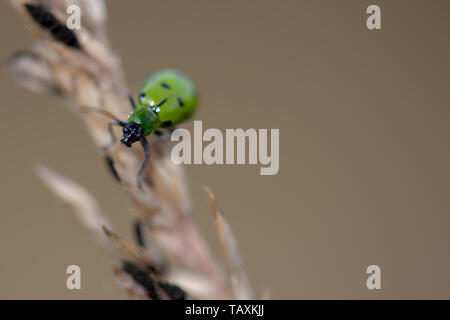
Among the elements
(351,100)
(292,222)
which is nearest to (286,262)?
(292,222)

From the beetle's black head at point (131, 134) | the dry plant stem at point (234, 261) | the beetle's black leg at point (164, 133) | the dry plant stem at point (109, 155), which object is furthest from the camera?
the beetle's black leg at point (164, 133)

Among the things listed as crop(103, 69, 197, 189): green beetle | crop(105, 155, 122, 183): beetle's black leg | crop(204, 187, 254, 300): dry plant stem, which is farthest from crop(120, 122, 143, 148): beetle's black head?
crop(204, 187, 254, 300): dry plant stem

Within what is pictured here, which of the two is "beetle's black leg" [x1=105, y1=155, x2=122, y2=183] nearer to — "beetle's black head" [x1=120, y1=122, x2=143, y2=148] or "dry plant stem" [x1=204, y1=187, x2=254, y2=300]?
"beetle's black head" [x1=120, y1=122, x2=143, y2=148]

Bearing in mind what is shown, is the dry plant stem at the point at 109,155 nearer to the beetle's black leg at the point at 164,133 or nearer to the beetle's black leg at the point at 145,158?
the beetle's black leg at the point at 145,158

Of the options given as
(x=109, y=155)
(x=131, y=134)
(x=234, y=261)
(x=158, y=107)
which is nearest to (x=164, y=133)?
(x=158, y=107)

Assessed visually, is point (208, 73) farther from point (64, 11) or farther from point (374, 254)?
point (64, 11)

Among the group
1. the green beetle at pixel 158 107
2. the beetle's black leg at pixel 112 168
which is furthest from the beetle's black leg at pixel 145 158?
the beetle's black leg at pixel 112 168

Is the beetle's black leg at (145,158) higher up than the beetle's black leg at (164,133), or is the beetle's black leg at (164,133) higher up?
the beetle's black leg at (164,133)

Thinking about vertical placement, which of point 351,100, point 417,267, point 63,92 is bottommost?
point 417,267
